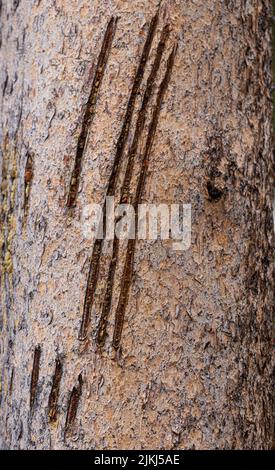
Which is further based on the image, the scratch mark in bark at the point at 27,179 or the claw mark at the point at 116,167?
the scratch mark in bark at the point at 27,179

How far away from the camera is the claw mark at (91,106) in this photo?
1496 mm

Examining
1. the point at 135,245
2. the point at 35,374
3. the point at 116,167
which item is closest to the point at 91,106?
the point at 116,167

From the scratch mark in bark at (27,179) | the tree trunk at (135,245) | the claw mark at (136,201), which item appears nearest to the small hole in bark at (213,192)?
the tree trunk at (135,245)

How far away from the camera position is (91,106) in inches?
59.3

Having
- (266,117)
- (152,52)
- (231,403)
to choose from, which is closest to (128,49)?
(152,52)

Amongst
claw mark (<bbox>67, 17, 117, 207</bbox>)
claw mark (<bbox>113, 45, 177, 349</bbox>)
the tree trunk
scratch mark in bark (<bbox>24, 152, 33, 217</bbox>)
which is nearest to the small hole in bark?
the tree trunk

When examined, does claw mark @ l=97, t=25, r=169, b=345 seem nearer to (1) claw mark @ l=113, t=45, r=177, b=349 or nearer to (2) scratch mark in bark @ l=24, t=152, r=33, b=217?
(1) claw mark @ l=113, t=45, r=177, b=349

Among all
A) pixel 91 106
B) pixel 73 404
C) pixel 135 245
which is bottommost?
pixel 73 404

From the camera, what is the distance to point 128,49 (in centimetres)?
151

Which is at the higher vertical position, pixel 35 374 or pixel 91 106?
pixel 91 106

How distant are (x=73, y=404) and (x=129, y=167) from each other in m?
0.49

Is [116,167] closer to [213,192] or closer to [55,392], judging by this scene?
[213,192]

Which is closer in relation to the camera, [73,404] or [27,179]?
[73,404]

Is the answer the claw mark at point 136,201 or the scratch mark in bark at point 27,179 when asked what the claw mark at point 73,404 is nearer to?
the claw mark at point 136,201
